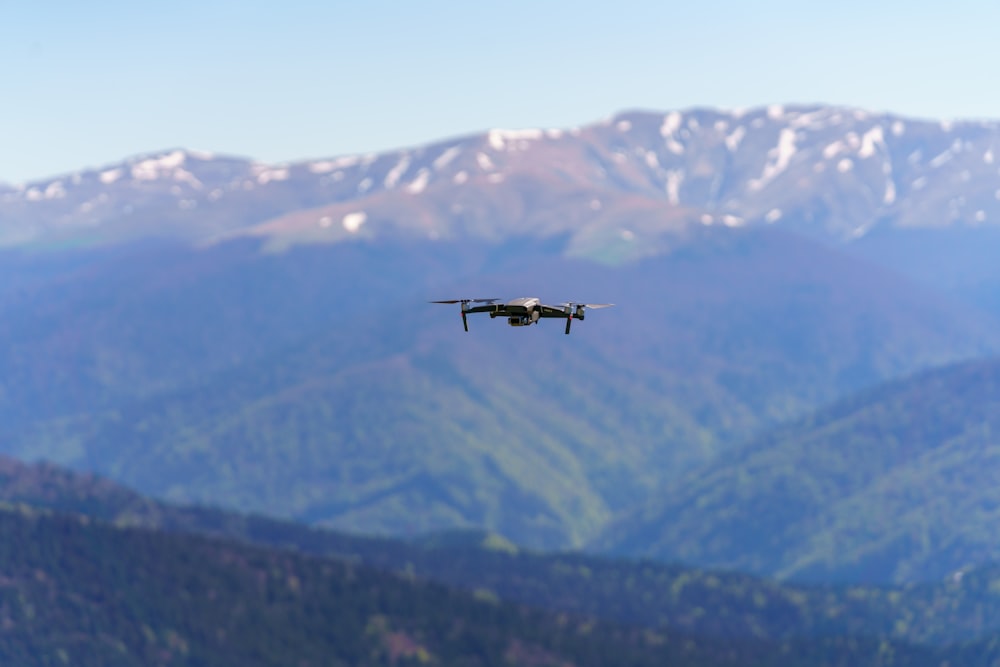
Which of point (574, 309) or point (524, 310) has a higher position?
point (524, 310)

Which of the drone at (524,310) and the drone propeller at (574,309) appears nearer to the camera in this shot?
the drone at (524,310)

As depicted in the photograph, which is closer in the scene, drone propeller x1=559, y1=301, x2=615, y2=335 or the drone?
the drone

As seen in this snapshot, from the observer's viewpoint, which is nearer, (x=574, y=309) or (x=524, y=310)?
(x=524, y=310)
